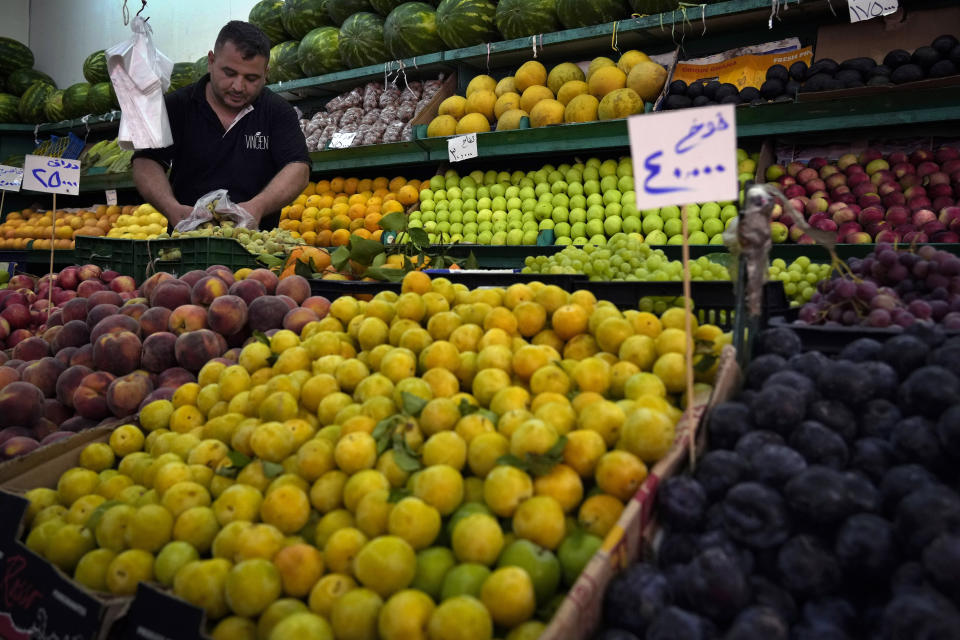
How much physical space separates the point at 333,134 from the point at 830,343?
4.90m

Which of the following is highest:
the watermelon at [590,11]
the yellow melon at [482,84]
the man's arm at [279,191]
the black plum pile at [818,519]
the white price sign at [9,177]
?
the watermelon at [590,11]

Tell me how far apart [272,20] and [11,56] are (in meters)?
5.14

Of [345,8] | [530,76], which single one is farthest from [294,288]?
[345,8]

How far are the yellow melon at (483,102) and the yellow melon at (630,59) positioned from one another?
96 cm

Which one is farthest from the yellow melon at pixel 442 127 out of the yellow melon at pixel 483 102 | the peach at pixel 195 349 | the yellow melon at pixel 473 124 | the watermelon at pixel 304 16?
the peach at pixel 195 349

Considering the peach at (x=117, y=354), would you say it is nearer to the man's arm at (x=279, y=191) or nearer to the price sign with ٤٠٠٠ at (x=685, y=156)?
the price sign with ٤٠٠٠ at (x=685, y=156)

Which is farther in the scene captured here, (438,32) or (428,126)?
(438,32)

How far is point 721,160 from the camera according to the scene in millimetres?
1023

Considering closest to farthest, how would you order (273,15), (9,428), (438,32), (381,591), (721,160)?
(381,591)
(721,160)
(9,428)
(438,32)
(273,15)

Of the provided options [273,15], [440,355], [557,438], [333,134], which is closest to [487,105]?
[333,134]

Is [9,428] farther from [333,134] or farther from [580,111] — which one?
[333,134]

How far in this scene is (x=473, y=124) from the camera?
185 inches

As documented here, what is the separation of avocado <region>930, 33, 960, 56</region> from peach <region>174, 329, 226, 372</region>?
3.74m

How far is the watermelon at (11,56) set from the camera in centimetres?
905
